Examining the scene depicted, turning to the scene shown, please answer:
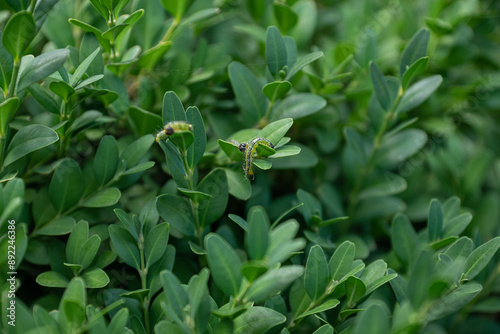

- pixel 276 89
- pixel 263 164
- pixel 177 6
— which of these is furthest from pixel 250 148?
pixel 177 6

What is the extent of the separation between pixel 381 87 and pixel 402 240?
36 centimetres

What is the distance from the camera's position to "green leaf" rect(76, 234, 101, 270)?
90cm

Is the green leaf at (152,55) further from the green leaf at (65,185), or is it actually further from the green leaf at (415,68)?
the green leaf at (415,68)

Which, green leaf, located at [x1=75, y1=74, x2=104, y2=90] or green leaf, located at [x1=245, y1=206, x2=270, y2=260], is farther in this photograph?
green leaf, located at [x1=75, y1=74, x2=104, y2=90]

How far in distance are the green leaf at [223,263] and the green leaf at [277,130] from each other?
0.88 feet

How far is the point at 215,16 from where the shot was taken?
1373 millimetres

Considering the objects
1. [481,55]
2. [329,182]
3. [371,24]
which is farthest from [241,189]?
[481,55]

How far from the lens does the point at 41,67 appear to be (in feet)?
2.86

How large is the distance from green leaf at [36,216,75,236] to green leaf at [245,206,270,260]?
447 mm

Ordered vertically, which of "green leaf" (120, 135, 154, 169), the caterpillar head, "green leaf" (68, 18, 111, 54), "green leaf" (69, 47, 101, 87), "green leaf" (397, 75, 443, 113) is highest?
"green leaf" (68, 18, 111, 54)

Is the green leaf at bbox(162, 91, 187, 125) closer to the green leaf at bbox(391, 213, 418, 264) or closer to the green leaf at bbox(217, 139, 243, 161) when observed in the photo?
the green leaf at bbox(217, 139, 243, 161)

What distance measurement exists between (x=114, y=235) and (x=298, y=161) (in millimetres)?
482

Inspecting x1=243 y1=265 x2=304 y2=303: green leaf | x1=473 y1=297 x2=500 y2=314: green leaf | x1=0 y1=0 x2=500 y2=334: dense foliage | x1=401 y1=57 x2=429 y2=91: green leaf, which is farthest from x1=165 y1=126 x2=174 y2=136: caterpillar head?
x1=473 y1=297 x2=500 y2=314: green leaf

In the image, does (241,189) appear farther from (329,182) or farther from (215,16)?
(215,16)
